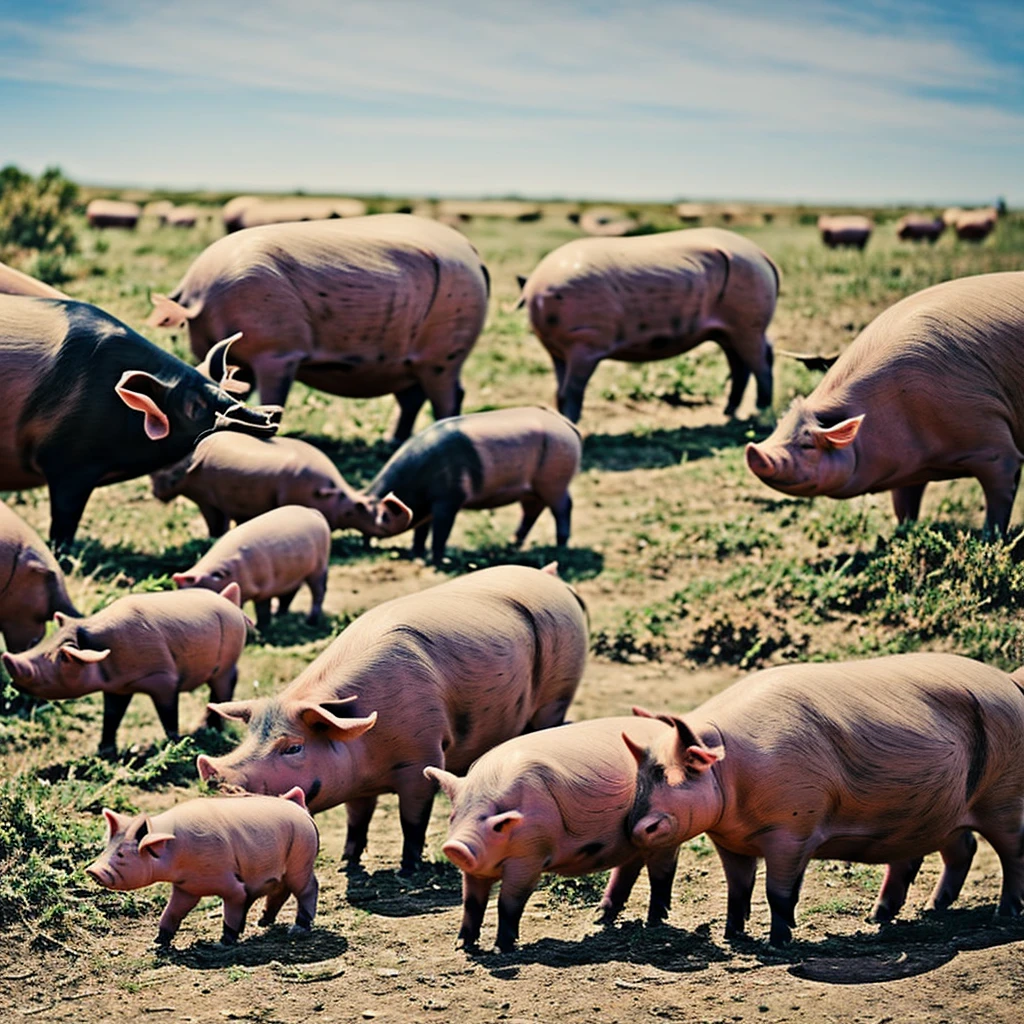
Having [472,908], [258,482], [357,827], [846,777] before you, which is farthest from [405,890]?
[258,482]

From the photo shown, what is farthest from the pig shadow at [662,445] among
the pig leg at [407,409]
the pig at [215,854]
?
the pig at [215,854]

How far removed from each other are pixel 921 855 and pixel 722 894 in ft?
2.67

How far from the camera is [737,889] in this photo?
19.1 feet

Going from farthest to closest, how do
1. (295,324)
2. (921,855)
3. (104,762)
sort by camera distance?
1. (295,324)
2. (104,762)
3. (921,855)

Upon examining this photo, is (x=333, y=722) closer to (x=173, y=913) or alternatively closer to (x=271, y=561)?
(x=173, y=913)

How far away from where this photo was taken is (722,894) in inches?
253

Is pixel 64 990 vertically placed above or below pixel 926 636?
below

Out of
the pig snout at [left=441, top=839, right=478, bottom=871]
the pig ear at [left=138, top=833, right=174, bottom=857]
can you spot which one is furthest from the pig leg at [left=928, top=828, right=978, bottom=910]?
the pig ear at [left=138, top=833, right=174, bottom=857]

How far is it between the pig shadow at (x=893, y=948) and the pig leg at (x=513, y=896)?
2.50 feet

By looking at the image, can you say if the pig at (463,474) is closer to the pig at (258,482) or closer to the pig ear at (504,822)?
the pig at (258,482)

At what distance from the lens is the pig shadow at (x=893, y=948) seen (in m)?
5.22

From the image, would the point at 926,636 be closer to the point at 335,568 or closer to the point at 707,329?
the point at 335,568

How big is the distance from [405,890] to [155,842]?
1.16 meters

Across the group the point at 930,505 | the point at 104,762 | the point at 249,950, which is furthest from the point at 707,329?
the point at 249,950
